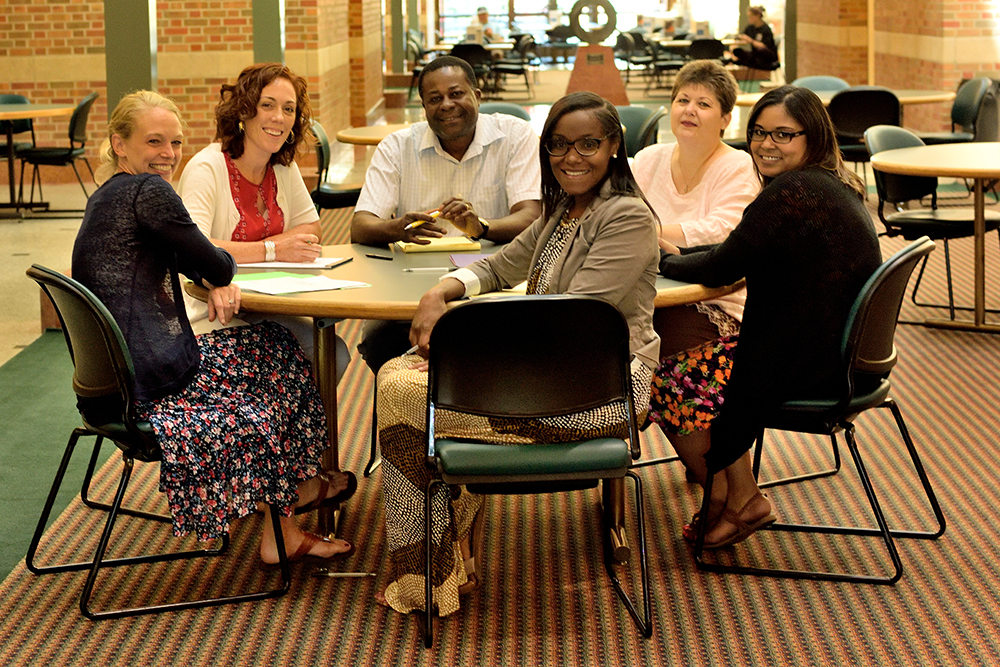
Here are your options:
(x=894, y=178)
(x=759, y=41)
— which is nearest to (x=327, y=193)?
(x=894, y=178)

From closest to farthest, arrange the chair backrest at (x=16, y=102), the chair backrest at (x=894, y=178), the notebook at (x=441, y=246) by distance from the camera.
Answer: the notebook at (x=441, y=246) < the chair backrest at (x=894, y=178) < the chair backrest at (x=16, y=102)

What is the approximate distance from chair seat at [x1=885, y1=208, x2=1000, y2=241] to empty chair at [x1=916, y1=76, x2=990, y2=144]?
267 centimetres

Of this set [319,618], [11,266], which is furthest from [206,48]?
[319,618]

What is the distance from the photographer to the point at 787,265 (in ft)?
9.05

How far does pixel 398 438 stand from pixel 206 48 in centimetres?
789

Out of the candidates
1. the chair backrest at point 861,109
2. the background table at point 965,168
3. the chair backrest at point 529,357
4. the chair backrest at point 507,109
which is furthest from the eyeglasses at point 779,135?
the chair backrest at point 861,109

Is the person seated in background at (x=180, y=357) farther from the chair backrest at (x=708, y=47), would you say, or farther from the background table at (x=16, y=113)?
the chair backrest at (x=708, y=47)

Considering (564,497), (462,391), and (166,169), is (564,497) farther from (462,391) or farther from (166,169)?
(166,169)

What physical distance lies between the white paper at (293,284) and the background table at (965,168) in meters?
2.99

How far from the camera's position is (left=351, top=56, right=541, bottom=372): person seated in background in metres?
3.66

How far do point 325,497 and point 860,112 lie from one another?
5.86 meters

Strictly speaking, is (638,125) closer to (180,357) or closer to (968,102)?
(968,102)

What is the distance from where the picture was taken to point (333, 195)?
652 cm

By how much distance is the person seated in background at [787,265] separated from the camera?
2.74 metres
